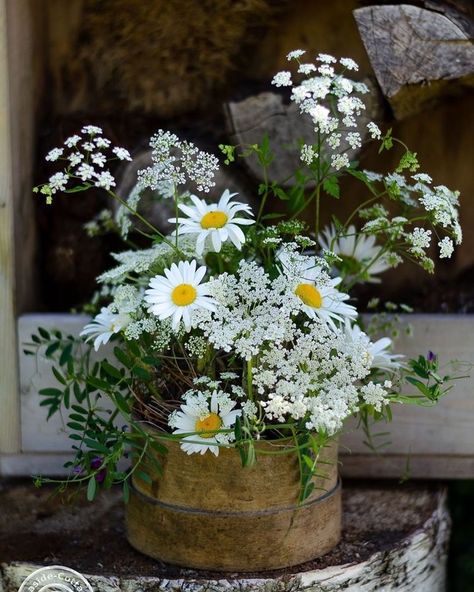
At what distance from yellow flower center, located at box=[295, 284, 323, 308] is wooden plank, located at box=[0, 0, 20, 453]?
65cm

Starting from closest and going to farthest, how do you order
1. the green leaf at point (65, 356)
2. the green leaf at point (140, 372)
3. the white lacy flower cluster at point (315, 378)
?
the white lacy flower cluster at point (315, 378), the green leaf at point (140, 372), the green leaf at point (65, 356)

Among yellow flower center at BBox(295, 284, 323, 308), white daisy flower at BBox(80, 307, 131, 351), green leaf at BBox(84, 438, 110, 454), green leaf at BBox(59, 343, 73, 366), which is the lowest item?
green leaf at BBox(84, 438, 110, 454)

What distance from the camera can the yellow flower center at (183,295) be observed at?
48.4 inches

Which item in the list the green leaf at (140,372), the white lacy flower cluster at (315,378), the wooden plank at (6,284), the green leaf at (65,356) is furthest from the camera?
the wooden plank at (6,284)

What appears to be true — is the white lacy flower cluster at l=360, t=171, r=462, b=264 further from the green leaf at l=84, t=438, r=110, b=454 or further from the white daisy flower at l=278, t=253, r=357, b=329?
the green leaf at l=84, t=438, r=110, b=454

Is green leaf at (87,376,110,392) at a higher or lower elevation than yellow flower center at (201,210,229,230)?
lower

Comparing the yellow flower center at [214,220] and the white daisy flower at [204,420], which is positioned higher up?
the yellow flower center at [214,220]

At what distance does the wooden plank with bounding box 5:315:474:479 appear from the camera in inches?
65.9

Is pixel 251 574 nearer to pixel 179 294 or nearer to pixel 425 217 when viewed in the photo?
pixel 179 294

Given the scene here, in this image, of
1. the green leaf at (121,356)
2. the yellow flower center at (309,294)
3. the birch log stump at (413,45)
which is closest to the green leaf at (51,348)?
the green leaf at (121,356)

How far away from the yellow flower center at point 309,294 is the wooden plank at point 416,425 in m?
0.45

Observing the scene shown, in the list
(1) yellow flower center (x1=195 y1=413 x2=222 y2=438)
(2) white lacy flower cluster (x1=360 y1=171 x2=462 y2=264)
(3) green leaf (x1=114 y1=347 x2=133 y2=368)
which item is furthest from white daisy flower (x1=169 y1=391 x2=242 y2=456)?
(2) white lacy flower cluster (x1=360 y1=171 x2=462 y2=264)

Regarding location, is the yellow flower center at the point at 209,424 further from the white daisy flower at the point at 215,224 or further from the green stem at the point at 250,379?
the white daisy flower at the point at 215,224

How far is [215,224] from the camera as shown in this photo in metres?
1.28
